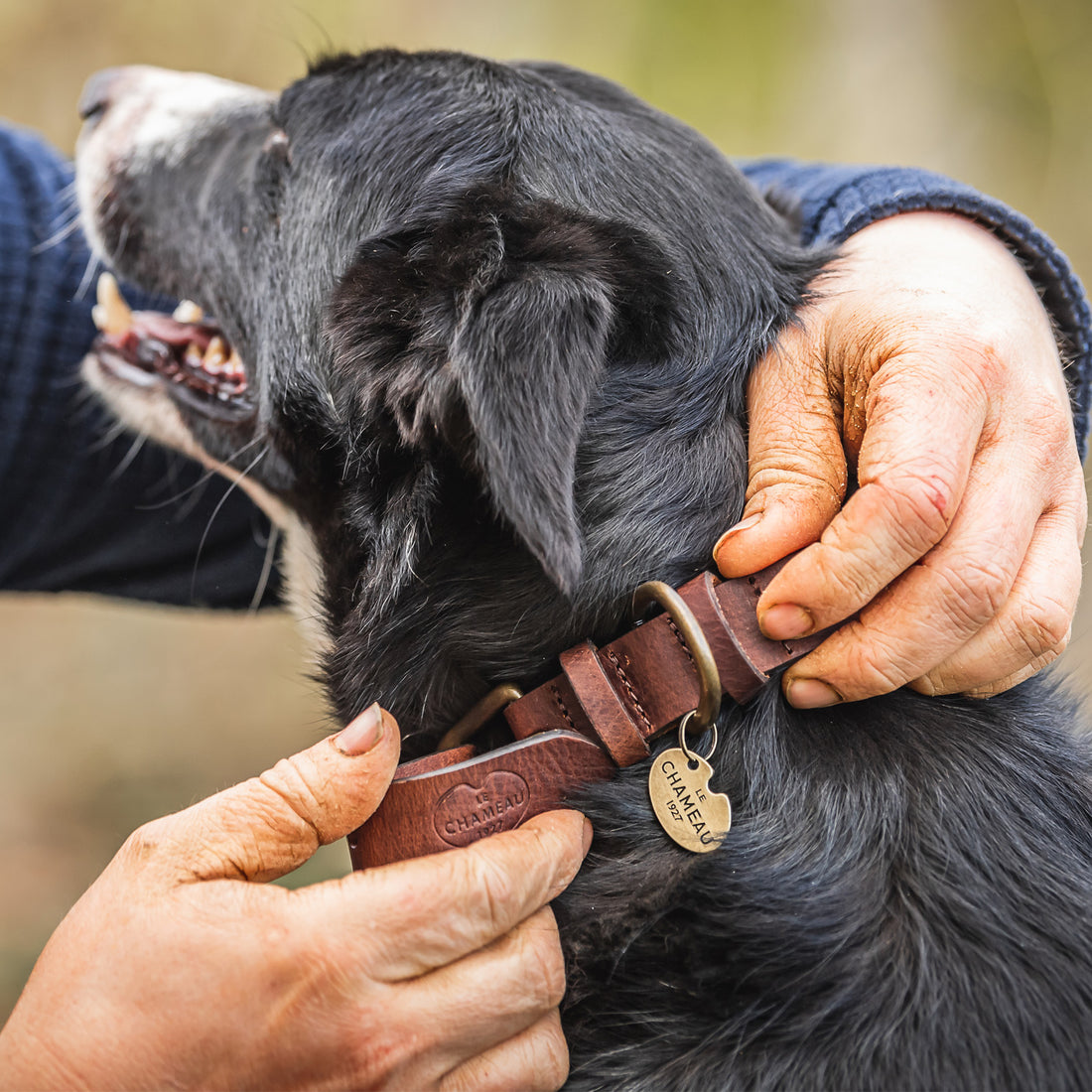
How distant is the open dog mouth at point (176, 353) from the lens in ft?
5.80

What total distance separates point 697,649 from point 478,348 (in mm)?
444

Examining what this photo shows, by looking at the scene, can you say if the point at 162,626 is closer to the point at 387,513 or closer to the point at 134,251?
the point at 134,251

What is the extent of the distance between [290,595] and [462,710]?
0.57 metres

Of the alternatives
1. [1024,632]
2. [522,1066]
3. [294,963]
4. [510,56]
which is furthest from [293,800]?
[510,56]

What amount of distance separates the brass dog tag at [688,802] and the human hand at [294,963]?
14 centimetres

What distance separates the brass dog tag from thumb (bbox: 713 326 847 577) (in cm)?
24

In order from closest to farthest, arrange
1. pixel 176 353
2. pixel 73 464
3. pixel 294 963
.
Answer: pixel 294 963
pixel 176 353
pixel 73 464

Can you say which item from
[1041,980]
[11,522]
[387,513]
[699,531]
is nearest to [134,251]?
[11,522]

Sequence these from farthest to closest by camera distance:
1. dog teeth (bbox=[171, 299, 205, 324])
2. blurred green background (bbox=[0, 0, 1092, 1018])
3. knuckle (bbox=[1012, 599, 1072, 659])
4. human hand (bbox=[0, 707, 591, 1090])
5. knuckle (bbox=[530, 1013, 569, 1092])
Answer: blurred green background (bbox=[0, 0, 1092, 1018]), dog teeth (bbox=[171, 299, 205, 324]), knuckle (bbox=[1012, 599, 1072, 659]), knuckle (bbox=[530, 1013, 569, 1092]), human hand (bbox=[0, 707, 591, 1090])

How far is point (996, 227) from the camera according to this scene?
5.50 feet

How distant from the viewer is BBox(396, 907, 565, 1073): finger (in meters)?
1.02

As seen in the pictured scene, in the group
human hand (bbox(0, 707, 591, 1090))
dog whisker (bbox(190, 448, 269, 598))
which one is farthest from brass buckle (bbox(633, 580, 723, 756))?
dog whisker (bbox(190, 448, 269, 598))

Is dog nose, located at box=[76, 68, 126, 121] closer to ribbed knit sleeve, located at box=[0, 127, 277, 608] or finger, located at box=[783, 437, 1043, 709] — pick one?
ribbed knit sleeve, located at box=[0, 127, 277, 608]

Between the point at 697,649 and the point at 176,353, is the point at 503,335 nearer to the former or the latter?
the point at 697,649
